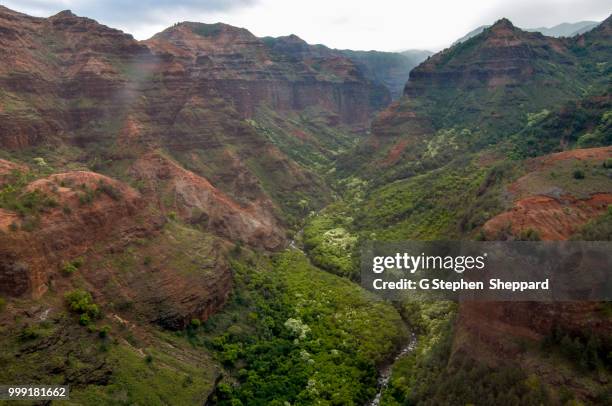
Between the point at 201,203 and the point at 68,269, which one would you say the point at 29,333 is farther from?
the point at 201,203

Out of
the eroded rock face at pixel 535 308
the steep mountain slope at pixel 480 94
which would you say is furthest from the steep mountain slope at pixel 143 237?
the steep mountain slope at pixel 480 94

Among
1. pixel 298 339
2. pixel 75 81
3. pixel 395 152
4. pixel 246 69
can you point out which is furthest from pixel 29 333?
pixel 246 69

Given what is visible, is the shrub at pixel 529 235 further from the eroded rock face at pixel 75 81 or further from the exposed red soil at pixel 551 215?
the eroded rock face at pixel 75 81

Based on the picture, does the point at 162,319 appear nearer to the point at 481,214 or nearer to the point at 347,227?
the point at 481,214

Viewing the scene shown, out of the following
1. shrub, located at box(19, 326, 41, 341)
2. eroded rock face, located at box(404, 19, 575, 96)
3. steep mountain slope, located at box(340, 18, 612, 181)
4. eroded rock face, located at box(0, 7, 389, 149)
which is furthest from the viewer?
eroded rock face, located at box(404, 19, 575, 96)

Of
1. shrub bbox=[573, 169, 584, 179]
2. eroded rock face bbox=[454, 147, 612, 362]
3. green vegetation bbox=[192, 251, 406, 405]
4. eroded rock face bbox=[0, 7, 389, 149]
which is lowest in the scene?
green vegetation bbox=[192, 251, 406, 405]

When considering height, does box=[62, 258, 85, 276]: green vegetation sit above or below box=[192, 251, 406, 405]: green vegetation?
above

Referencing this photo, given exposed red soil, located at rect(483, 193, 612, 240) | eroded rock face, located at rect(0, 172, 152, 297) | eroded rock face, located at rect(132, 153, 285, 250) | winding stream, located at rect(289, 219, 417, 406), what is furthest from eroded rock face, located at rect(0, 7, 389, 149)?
exposed red soil, located at rect(483, 193, 612, 240)

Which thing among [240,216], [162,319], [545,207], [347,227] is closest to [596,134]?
[545,207]

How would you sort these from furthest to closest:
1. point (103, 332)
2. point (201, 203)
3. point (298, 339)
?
point (201, 203) → point (298, 339) → point (103, 332)

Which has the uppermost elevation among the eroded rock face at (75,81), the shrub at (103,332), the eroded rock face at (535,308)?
the eroded rock face at (75,81)

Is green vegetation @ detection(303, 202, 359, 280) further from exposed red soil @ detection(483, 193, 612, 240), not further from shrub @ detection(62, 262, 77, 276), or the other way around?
shrub @ detection(62, 262, 77, 276)
